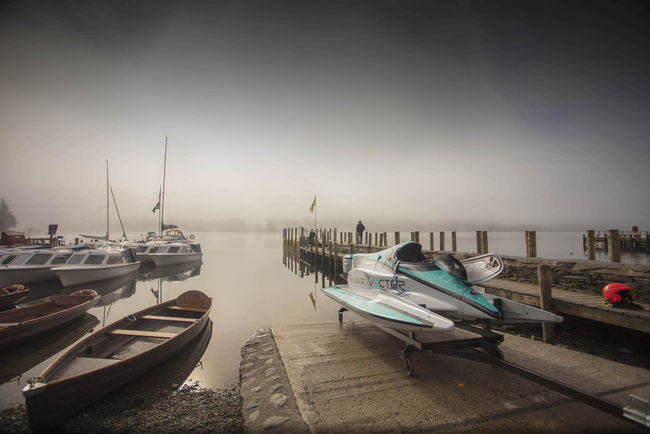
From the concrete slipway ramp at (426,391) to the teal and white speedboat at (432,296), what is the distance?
0.78 m

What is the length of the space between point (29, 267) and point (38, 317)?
10708mm

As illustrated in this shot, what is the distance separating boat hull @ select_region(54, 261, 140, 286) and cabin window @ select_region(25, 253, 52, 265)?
240 centimetres

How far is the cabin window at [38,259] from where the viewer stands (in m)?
15.4

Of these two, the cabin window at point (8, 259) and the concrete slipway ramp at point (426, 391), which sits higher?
the cabin window at point (8, 259)

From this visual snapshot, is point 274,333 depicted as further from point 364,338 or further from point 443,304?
point 443,304

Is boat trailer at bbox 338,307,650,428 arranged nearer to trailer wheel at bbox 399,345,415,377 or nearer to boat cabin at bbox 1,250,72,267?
trailer wheel at bbox 399,345,415,377

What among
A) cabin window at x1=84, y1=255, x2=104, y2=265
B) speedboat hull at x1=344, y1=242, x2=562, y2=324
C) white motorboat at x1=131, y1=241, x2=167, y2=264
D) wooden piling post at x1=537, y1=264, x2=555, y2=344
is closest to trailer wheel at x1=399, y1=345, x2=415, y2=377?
speedboat hull at x1=344, y1=242, x2=562, y2=324

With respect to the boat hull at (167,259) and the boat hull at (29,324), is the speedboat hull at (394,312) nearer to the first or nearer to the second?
the boat hull at (29,324)

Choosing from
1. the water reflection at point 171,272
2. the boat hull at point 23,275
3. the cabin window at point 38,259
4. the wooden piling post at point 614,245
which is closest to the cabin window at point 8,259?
the cabin window at point 38,259

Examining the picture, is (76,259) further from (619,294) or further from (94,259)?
(619,294)

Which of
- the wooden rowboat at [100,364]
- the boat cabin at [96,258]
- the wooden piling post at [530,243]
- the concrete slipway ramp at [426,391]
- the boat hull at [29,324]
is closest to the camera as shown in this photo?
the concrete slipway ramp at [426,391]

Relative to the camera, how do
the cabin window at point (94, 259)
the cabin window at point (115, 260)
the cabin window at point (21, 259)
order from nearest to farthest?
1. the cabin window at point (21, 259)
2. the cabin window at point (94, 259)
3. the cabin window at point (115, 260)

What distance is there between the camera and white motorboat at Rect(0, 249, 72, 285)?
562 inches

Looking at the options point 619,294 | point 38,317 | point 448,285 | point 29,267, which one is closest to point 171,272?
point 29,267
